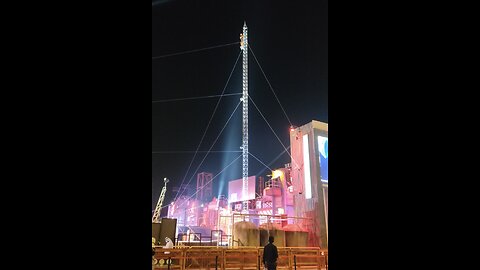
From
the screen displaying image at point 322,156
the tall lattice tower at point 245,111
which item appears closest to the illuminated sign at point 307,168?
the screen displaying image at point 322,156

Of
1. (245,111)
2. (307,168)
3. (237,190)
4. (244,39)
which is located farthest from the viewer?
(237,190)

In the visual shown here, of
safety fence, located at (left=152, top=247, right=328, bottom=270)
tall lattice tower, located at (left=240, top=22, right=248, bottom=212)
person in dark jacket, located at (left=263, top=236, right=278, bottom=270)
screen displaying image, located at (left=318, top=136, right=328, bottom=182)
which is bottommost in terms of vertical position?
safety fence, located at (left=152, top=247, right=328, bottom=270)

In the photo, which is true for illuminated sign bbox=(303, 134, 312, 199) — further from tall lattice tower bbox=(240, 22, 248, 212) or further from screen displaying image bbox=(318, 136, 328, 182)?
tall lattice tower bbox=(240, 22, 248, 212)

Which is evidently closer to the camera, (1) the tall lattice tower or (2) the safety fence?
(2) the safety fence

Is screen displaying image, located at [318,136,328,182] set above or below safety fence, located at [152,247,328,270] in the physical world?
above

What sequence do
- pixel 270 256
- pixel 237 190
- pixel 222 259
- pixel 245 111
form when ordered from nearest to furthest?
pixel 270 256, pixel 222 259, pixel 245 111, pixel 237 190

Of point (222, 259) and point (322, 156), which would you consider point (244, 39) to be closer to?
point (322, 156)

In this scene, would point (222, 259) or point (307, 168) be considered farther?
point (307, 168)

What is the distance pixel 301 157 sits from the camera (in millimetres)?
19641

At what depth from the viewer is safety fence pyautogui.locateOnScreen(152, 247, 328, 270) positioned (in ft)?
35.9

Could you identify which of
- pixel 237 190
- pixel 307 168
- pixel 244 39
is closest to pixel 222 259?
pixel 307 168

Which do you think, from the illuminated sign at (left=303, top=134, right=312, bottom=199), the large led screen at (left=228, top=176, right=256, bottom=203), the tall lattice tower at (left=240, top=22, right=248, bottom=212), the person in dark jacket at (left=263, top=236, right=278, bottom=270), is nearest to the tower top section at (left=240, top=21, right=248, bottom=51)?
the tall lattice tower at (left=240, top=22, right=248, bottom=212)

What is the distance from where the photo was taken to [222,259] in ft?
39.8
